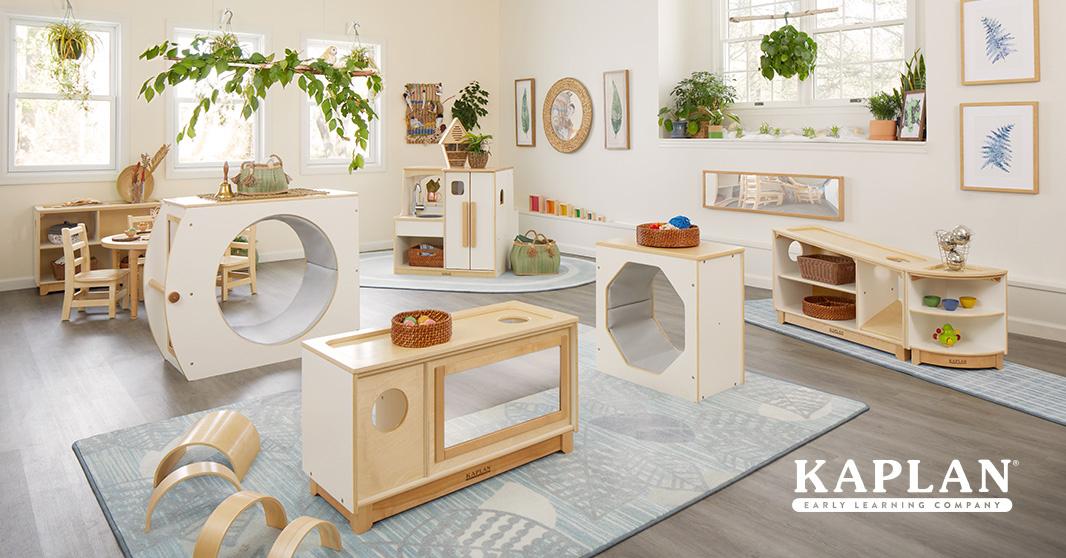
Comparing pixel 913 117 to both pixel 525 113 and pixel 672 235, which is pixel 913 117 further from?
pixel 525 113

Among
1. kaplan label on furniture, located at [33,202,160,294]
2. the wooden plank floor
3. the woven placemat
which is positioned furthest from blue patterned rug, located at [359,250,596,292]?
the woven placemat

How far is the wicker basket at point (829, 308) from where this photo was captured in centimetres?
513

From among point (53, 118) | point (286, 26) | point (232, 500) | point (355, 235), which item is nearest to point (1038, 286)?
point (355, 235)

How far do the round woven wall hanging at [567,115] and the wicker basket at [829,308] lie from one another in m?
4.14

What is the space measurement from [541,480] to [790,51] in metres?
5.27

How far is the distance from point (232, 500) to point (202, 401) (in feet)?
5.70

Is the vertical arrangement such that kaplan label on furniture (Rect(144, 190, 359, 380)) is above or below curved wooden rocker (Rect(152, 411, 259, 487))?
above

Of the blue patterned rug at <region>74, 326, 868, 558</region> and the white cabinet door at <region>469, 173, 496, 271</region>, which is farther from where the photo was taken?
the white cabinet door at <region>469, 173, 496, 271</region>

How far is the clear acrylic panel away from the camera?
7078 millimetres

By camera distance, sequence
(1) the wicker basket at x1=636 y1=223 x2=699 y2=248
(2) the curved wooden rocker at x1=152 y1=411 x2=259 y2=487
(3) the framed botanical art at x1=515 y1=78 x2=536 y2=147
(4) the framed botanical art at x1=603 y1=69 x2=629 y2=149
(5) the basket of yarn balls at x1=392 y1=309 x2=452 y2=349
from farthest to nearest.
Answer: (3) the framed botanical art at x1=515 y1=78 x2=536 y2=147 → (4) the framed botanical art at x1=603 y1=69 x2=629 y2=149 → (1) the wicker basket at x1=636 y1=223 x2=699 y2=248 → (2) the curved wooden rocker at x1=152 y1=411 x2=259 y2=487 → (5) the basket of yarn balls at x1=392 y1=309 x2=452 y2=349

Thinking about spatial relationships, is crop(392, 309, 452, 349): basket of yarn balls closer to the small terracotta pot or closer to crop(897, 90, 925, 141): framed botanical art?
crop(897, 90, 925, 141): framed botanical art

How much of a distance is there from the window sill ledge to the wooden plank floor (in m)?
1.63

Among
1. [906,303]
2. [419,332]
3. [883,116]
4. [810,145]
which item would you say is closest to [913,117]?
[883,116]

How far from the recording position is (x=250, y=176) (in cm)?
448
